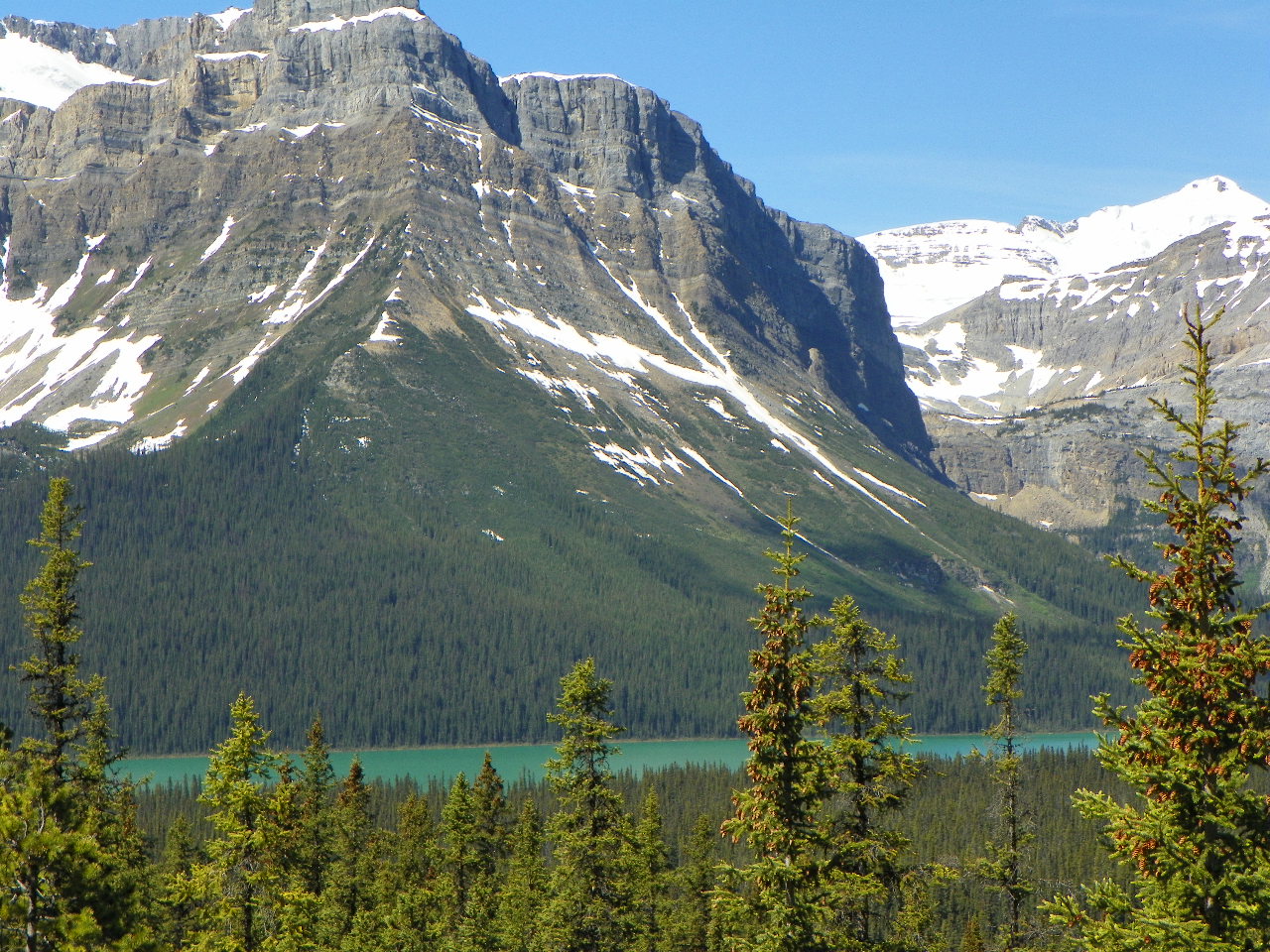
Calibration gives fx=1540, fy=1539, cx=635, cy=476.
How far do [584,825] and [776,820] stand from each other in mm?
18521

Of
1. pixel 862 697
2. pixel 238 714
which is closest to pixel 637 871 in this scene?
pixel 238 714

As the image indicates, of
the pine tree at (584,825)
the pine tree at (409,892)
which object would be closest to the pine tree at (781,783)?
the pine tree at (584,825)

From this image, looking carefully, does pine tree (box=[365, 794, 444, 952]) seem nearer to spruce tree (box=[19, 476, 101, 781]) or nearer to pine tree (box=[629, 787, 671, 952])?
pine tree (box=[629, 787, 671, 952])

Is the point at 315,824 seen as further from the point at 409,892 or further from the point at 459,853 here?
the point at 459,853

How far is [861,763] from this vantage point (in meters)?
35.6

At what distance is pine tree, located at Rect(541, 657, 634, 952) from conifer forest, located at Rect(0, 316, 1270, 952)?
0.10m

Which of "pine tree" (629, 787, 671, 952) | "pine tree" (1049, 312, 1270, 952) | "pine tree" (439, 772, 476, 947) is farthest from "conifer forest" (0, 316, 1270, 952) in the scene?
"pine tree" (629, 787, 671, 952)

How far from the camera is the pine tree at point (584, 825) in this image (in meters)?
45.9

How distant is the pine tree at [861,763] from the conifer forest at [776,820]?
3.0 inches

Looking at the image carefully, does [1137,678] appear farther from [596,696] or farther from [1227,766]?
[596,696]

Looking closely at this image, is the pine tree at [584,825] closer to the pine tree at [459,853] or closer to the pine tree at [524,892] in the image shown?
the pine tree at [524,892]

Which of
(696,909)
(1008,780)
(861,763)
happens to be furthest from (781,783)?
(696,909)

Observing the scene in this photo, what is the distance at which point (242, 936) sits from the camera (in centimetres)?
4006

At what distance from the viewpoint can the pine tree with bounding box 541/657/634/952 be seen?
151 feet
